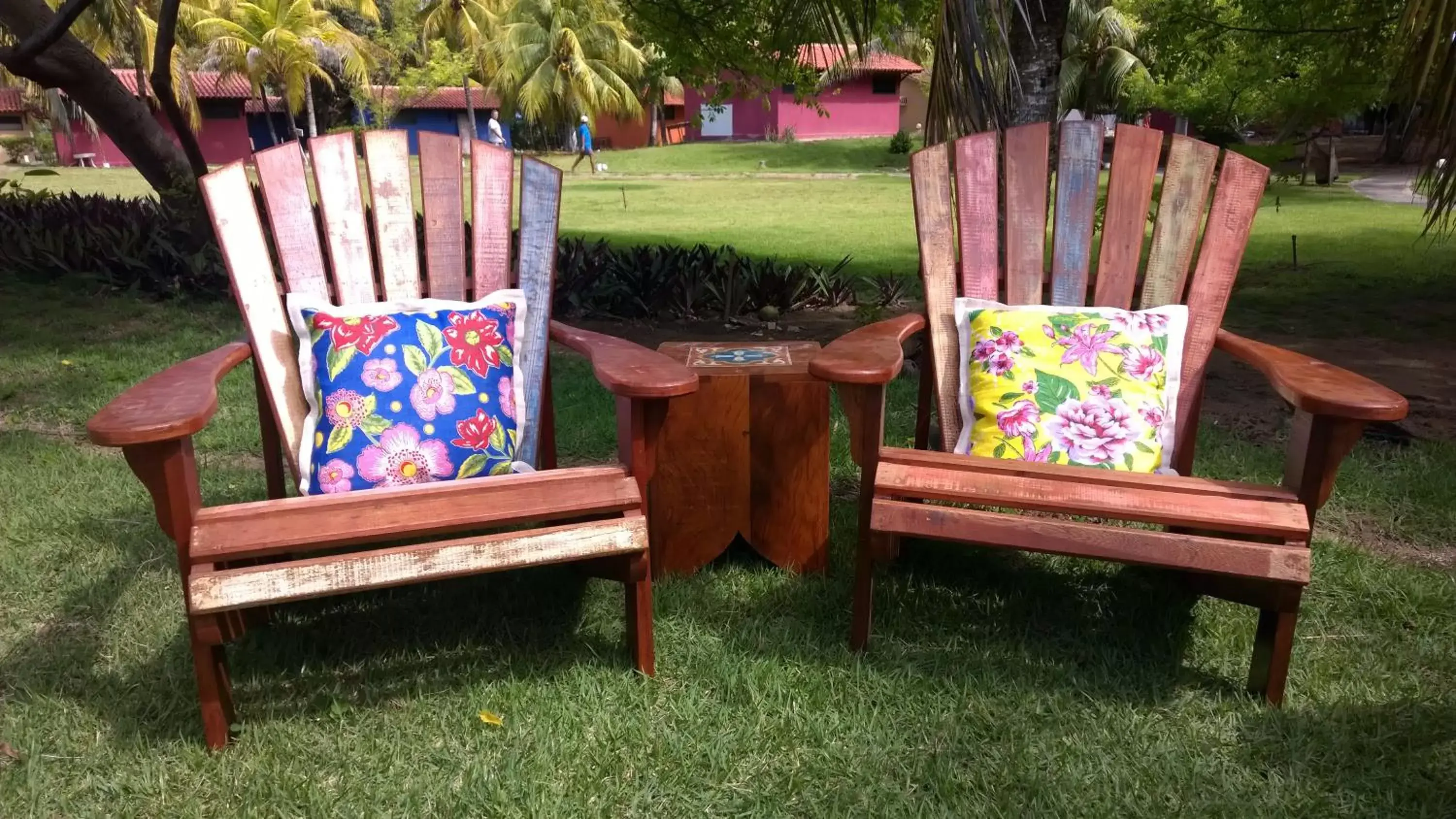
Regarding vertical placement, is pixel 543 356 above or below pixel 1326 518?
above

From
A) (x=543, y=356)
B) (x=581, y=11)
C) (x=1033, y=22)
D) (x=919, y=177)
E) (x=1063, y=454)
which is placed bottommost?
(x=1063, y=454)

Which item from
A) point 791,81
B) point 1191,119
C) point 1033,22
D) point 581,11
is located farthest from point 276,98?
point 1033,22

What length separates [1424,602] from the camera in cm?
244

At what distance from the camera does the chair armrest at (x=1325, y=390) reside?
1869 millimetres

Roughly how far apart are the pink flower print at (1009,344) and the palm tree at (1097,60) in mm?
20070

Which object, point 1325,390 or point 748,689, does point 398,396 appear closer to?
point 748,689

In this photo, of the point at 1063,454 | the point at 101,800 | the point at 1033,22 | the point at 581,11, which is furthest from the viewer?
the point at 581,11

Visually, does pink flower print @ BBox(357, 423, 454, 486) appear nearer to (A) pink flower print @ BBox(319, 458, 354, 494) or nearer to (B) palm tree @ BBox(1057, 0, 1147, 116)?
(A) pink flower print @ BBox(319, 458, 354, 494)

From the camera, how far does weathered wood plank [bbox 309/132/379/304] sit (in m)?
2.65

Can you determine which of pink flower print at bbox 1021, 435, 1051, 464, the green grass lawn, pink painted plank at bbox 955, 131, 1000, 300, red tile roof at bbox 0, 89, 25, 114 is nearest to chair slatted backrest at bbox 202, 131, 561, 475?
the green grass lawn

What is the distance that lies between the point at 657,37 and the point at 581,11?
660 inches

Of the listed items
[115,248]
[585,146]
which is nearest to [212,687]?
[115,248]

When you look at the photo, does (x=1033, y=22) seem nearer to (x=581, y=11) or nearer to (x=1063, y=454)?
(x=1063, y=454)

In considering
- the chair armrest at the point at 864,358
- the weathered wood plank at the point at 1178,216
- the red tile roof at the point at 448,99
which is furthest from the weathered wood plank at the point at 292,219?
the red tile roof at the point at 448,99
